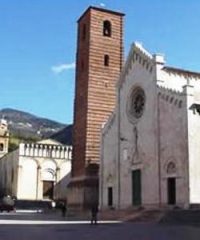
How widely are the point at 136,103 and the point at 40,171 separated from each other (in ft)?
91.5

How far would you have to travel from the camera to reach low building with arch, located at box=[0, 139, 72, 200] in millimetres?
60594

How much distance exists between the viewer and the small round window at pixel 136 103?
35912mm

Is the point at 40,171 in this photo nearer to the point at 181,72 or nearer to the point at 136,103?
the point at 136,103

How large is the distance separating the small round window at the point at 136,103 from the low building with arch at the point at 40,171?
86.9ft

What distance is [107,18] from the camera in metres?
44.5

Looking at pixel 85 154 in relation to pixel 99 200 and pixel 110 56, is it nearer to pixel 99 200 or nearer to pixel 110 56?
pixel 99 200

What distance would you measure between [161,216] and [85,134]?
1575 cm

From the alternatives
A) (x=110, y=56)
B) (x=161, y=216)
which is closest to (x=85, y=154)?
(x=110, y=56)

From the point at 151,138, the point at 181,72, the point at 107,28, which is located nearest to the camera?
the point at 151,138

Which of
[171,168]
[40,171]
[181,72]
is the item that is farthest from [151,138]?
[40,171]

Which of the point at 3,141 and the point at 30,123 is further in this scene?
the point at 30,123

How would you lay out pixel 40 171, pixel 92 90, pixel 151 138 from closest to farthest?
pixel 151 138 → pixel 92 90 → pixel 40 171

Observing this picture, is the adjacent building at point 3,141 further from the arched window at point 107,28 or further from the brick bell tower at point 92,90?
the arched window at point 107,28

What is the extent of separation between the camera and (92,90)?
42094 millimetres
